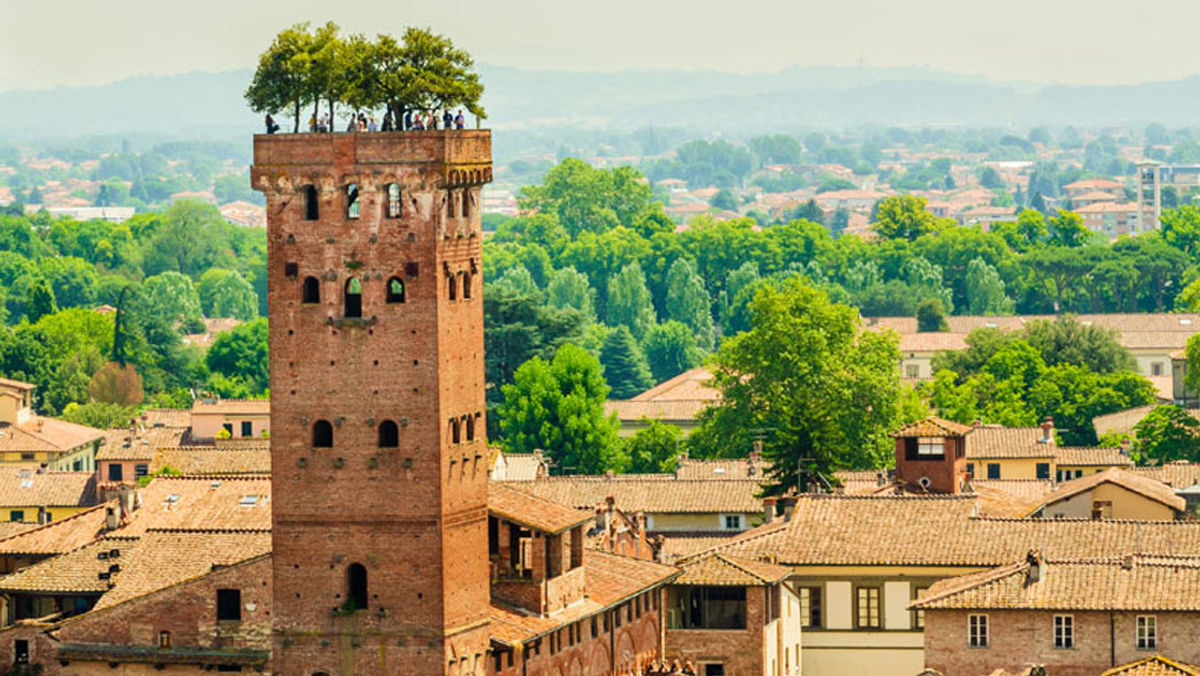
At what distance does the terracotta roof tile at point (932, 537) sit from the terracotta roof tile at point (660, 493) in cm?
1231

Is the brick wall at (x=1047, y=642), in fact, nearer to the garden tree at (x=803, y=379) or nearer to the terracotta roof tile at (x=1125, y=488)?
the terracotta roof tile at (x=1125, y=488)

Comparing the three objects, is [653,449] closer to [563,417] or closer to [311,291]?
[563,417]

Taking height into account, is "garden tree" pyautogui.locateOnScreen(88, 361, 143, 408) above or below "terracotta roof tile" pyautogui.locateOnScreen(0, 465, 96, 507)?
below

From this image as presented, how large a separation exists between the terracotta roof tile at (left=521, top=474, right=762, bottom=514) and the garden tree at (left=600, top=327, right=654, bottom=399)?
62.3 metres

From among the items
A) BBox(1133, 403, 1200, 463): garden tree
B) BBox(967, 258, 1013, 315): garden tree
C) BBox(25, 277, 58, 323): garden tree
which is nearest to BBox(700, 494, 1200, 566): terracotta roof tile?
BBox(1133, 403, 1200, 463): garden tree

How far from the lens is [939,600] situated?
223 feet

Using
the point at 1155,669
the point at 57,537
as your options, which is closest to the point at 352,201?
the point at 1155,669

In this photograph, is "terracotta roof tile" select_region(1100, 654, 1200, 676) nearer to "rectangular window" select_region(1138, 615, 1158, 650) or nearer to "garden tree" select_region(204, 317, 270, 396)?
"rectangular window" select_region(1138, 615, 1158, 650)

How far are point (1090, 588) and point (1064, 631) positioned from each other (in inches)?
37.9

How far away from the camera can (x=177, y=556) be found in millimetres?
69875

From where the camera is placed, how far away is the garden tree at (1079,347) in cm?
13399

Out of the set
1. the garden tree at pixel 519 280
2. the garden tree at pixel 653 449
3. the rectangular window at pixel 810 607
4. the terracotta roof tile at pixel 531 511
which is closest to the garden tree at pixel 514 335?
Result: the garden tree at pixel 653 449

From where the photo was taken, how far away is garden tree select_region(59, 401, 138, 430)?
13100 cm

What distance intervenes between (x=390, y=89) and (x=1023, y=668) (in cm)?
1556
